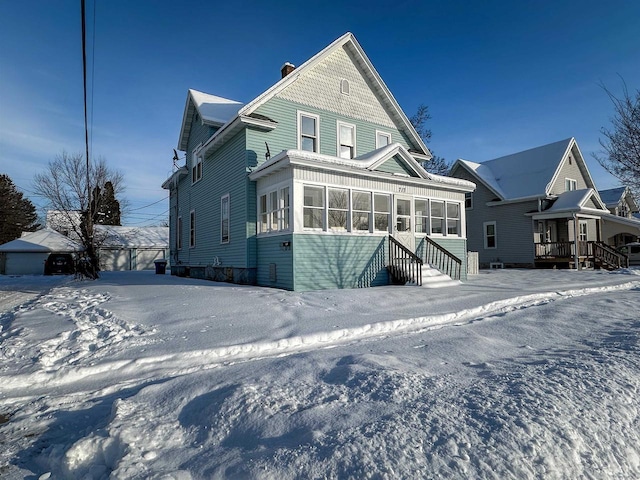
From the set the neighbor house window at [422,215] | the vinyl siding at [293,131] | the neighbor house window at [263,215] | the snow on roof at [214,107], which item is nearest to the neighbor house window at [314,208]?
the neighbor house window at [263,215]

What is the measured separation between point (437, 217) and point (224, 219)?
8149mm

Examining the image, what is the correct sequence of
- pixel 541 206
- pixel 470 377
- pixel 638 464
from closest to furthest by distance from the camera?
pixel 638 464
pixel 470 377
pixel 541 206

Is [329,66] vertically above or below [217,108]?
→ above

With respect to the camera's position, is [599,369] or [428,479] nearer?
[428,479]

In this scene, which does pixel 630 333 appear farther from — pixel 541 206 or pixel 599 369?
pixel 541 206

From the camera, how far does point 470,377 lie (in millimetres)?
3736

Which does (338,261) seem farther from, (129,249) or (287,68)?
(129,249)

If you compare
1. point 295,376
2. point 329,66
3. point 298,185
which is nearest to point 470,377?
point 295,376

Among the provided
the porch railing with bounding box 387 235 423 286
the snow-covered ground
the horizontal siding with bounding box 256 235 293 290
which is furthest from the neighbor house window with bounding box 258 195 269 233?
the snow-covered ground

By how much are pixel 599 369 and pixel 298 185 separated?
320 inches

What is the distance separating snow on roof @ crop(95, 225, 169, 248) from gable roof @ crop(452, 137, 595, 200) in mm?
28275

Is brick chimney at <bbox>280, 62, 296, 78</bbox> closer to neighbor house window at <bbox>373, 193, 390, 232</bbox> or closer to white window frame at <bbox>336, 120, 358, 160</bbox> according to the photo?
white window frame at <bbox>336, 120, 358, 160</bbox>

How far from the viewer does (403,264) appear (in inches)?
476

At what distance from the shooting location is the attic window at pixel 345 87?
15.3 meters
